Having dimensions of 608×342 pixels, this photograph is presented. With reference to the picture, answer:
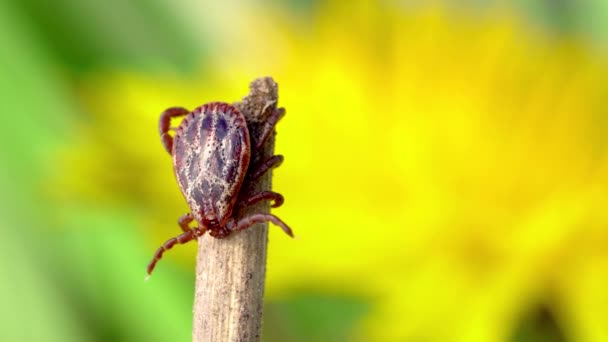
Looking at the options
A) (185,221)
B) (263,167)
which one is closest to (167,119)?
(185,221)

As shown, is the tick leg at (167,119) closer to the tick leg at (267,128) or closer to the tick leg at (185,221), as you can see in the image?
the tick leg at (185,221)

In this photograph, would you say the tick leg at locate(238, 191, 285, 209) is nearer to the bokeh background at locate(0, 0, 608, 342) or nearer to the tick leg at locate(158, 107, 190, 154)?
the tick leg at locate(158, 107, 190, 154)

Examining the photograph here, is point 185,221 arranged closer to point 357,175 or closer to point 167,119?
point 167,119

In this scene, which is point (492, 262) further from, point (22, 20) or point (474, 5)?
point (22, 20)

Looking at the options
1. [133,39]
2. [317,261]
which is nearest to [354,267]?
[317,261]

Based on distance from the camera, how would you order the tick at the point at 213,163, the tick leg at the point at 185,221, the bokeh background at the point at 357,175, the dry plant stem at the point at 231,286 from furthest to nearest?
the bokeh background at the point at 357,175, the tick leg at the point at 185,221, the tick at the point at 213,163, the dry plant stem at the point at 231,286

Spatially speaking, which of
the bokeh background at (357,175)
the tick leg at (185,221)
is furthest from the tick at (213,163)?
the bokeh background at (357,175)

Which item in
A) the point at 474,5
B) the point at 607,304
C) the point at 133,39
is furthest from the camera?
the point at 133,39
